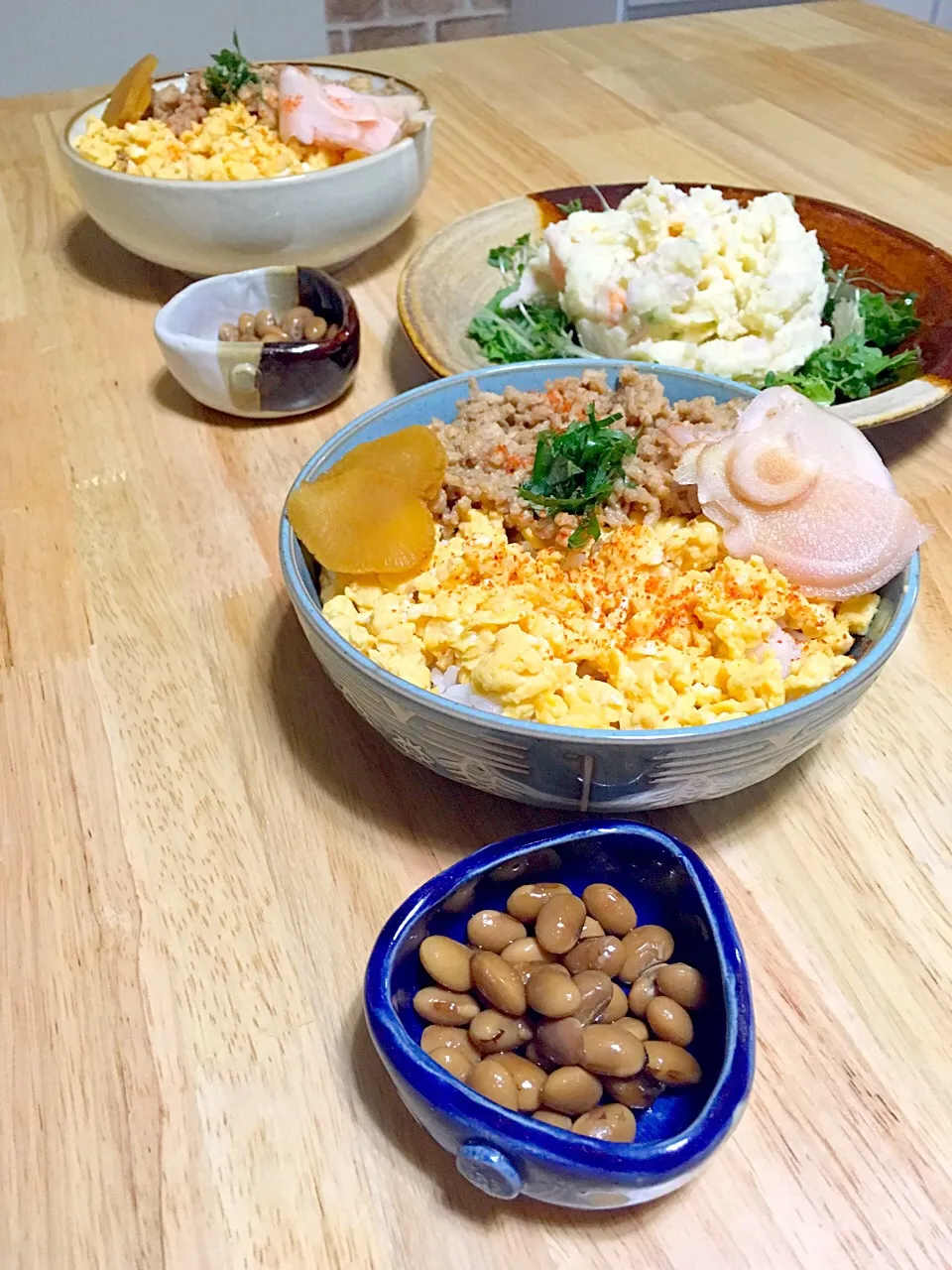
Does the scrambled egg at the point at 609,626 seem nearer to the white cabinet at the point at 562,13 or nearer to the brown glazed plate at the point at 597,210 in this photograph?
the brown glazed plate at the point at 597,210

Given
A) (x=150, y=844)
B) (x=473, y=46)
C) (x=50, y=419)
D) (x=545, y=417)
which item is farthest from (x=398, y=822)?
(x=473, y=46)

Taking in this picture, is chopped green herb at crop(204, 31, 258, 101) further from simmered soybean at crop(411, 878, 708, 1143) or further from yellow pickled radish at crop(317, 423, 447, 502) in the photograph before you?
simmered soybean at crop(411, 878, 708, 1143)

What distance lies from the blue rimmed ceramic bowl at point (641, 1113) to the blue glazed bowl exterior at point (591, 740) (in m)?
0.06

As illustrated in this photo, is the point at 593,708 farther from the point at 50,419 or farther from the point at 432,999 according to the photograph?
the point at 50,419

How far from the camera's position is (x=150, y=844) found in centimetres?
100

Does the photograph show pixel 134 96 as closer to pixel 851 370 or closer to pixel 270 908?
pixel 851 370

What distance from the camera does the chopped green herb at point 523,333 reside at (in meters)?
1.55

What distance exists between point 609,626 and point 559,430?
283mm

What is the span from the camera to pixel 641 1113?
760 millimetres

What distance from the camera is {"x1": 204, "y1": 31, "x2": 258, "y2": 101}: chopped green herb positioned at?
188cm

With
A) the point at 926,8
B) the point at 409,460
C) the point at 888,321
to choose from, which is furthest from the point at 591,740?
the point at 926,8

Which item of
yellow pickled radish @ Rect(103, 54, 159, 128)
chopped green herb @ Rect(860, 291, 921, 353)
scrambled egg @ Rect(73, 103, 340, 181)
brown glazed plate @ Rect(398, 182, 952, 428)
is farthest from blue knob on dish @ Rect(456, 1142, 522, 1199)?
yellow pickled radish @ Rect(103, 54, 159, 128)

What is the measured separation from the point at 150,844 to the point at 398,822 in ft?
0.79

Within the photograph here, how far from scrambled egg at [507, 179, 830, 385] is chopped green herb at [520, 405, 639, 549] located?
0.44 m
